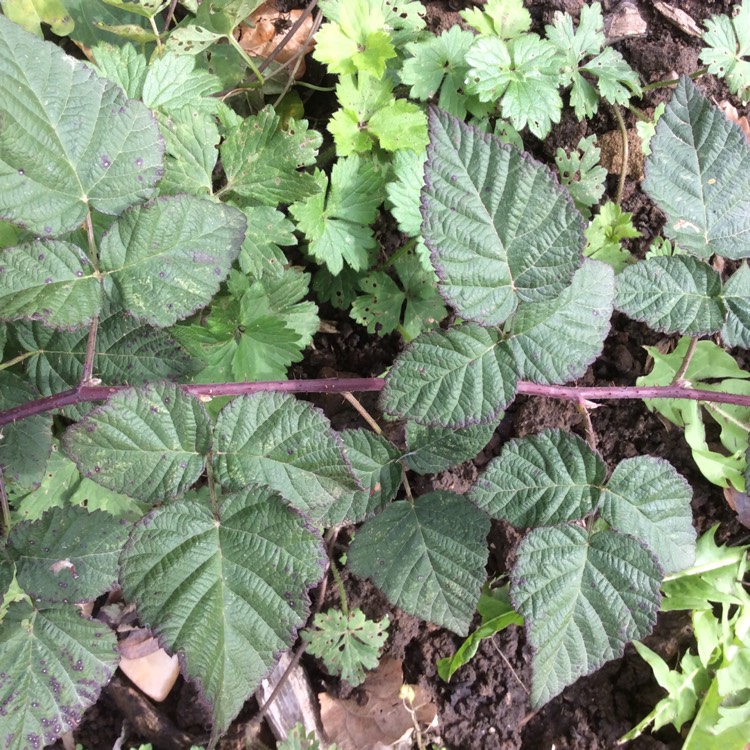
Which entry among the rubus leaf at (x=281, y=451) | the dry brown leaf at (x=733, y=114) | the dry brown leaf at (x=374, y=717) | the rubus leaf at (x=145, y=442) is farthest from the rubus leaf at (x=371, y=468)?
the dry brown leaf at (x=733, y=114)

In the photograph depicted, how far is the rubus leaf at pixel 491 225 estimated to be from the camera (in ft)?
4.09

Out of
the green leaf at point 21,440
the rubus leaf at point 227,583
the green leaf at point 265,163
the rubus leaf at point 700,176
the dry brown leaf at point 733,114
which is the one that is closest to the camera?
the rubus leaf at point 227,583

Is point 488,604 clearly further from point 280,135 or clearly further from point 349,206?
point 280,135

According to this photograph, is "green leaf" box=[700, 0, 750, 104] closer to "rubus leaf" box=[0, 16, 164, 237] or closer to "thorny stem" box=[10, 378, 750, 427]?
"thorny stem" box=[10, 378, 750, 427]

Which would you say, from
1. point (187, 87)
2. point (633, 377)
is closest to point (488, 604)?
point (633, 377)

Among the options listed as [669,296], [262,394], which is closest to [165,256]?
[262,394]

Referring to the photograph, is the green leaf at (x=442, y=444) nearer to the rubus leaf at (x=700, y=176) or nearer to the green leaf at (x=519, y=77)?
the rubus leaf at (x=700, y=176)

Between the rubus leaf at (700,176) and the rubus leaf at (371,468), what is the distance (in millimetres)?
795

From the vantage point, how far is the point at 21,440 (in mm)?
1521

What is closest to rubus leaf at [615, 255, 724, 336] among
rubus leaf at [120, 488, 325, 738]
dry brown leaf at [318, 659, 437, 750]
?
rubus leaf at [120, 488, 325, 738]

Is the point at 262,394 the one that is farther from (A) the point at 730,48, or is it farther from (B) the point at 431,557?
(A) the point at 730,48

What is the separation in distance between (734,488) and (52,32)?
267 cm

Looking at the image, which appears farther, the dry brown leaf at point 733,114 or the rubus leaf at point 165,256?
the dry brown leaf at point 733,114

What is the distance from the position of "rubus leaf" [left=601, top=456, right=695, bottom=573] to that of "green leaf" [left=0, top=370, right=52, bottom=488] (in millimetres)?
1279
